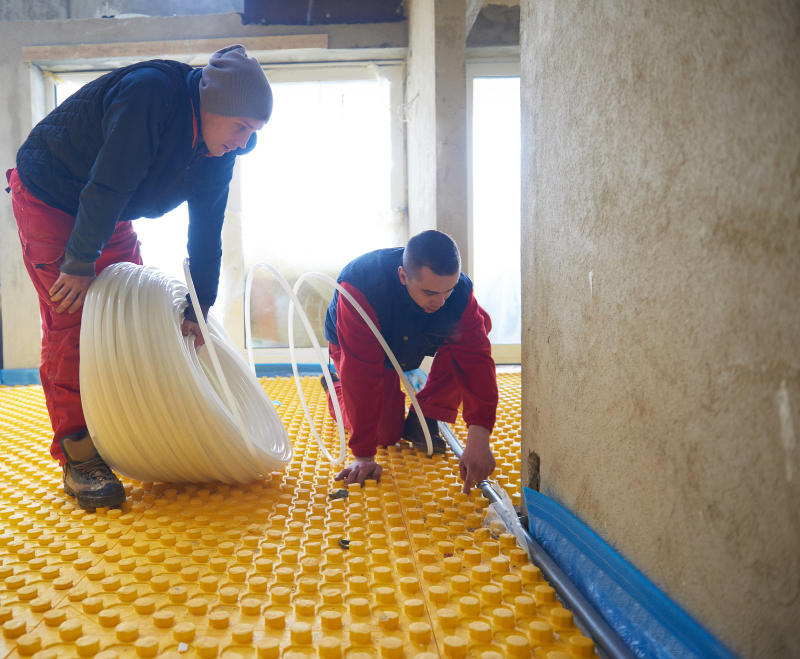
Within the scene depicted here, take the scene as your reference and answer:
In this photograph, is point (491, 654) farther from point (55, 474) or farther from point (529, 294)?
point (55, 474)

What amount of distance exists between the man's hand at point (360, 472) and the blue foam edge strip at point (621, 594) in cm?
72

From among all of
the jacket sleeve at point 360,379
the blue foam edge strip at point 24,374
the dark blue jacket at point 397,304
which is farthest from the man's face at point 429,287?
the blue foam edge strip at point 24,374

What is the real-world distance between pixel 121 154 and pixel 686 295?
156cm

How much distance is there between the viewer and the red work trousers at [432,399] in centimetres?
253

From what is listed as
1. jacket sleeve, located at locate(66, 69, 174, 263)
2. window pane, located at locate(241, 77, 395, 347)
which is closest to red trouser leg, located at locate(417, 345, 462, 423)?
jacket sleeve, located at locate(66, 69, 174, 263)

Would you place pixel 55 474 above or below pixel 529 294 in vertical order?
below

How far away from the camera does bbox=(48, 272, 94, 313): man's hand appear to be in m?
1.83

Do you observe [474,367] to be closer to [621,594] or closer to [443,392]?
[443,392]

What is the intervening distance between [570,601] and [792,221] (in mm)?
883

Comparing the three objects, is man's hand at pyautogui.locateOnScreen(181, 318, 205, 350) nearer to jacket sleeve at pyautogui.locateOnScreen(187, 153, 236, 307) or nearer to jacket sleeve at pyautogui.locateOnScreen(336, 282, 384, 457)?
jacket sleeve at pyautogui.locateOnScreen(187, 153, 236, 307)

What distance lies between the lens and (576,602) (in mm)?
1193

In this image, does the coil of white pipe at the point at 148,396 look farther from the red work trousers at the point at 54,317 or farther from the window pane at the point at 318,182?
the window pane at the point at 318,182

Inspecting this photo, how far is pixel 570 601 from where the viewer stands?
1.22 metres

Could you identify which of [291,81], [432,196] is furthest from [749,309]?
[291,81]
